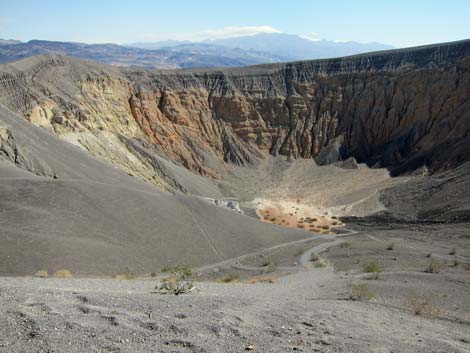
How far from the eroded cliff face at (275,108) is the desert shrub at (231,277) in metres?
21.8

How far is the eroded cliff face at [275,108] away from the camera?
49.7m

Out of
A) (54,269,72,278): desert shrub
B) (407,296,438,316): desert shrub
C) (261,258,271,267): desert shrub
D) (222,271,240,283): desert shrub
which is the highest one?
(407,296,438,316): desert shrub

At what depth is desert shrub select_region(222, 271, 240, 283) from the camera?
886 inches

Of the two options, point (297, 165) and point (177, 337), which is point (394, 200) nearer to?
point (297, 165)

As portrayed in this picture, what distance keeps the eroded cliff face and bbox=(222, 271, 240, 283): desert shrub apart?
2175cm

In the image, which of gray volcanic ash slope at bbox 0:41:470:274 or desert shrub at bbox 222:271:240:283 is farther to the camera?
gray volcanic ash slope at bbox 0:41:470:274

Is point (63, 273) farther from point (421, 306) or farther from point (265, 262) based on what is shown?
point (421, 306)

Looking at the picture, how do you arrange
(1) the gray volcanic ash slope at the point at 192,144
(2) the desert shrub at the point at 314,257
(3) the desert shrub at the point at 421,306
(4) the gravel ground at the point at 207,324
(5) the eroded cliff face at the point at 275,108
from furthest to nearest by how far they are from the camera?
1. (5) the eroded cliff face at the point at 275,108
2. (2) the desert shrub at the point at 314,257
3. (1) the gray volcanic ash slope at the point at 192,144
4. (3) the desert shrub at the point at 421,306
5. (4) the gravel ground at the point at 207,324

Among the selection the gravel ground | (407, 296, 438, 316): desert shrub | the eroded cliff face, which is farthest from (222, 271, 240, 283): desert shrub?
the eroded cliff face

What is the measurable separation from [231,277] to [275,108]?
46172 mm

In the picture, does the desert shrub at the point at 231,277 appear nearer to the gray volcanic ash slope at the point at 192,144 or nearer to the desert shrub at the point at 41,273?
the gray volcanic ash slope at the point at 192,144

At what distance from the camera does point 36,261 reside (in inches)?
800

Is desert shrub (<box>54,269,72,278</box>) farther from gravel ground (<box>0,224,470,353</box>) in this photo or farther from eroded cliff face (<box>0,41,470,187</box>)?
eroded cliff face (<box>0,41,470,187</box>)

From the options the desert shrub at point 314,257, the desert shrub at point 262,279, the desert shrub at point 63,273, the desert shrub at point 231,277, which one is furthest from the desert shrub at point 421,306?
the desert shrub at point 63,273
